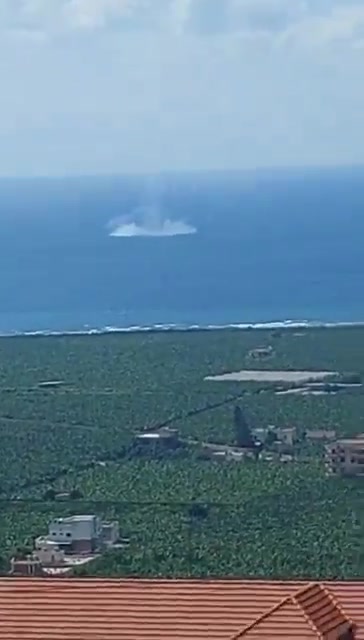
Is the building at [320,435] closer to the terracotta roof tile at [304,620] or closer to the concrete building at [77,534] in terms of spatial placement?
the concrete building at [77,534]

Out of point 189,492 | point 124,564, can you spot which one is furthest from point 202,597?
point 189,492

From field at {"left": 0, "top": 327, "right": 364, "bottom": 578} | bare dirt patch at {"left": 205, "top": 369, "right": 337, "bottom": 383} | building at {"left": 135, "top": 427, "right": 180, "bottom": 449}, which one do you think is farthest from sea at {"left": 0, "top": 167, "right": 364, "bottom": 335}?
building at {"left": 135, "top": 427, "right": 180, "bottom": 449}

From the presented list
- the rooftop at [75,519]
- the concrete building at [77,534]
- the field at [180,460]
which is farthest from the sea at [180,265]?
the concrete building at [77,534]

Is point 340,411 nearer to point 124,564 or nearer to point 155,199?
point 124,564

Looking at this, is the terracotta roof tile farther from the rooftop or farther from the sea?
the sea

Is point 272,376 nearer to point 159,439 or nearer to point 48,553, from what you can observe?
point 159,439

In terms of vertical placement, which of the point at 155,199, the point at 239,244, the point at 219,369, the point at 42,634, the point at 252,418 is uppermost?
the point at 155,199
